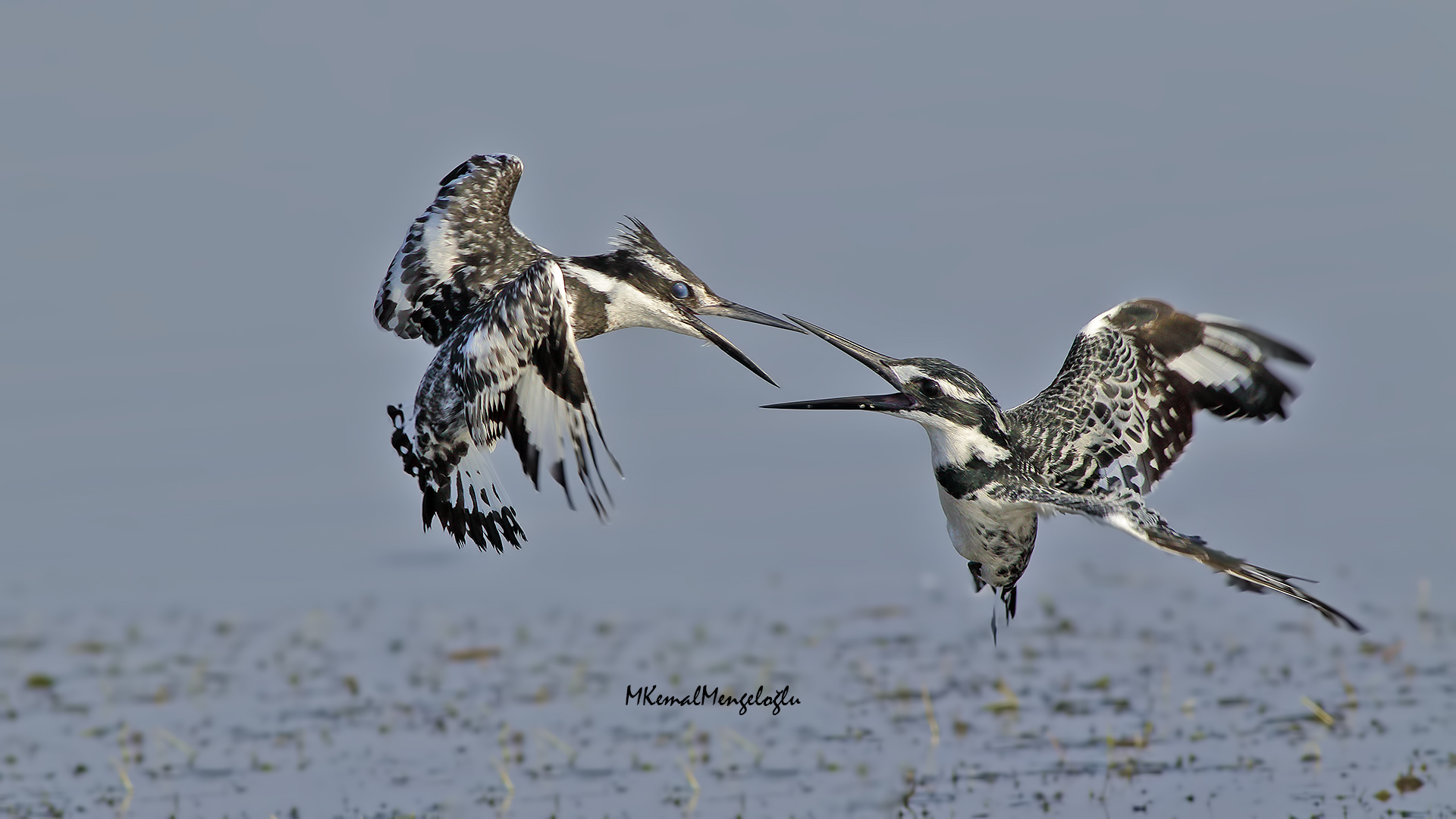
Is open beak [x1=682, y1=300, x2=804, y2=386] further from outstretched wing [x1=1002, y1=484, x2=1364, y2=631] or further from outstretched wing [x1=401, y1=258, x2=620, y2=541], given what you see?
outstretched wing [x1=1002, y1=484, x2=1364, y2=631]

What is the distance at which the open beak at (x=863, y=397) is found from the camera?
5.68m

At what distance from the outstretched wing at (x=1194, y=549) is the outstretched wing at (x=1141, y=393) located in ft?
2.58

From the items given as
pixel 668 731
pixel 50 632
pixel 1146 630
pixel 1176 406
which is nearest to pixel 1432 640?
pixel 1146 630

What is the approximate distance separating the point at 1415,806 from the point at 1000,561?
253 inches

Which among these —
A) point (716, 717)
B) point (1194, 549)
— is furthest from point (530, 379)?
point (716, 717)

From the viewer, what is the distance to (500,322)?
5547mm

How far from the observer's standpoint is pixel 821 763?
12.4 meters

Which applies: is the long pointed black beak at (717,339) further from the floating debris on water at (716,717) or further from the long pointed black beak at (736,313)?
the floating debris on water at (716,717)

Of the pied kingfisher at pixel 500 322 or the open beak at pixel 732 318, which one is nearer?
the pied kingfisher at pixel 500 322

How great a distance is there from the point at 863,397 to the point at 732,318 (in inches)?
35.5

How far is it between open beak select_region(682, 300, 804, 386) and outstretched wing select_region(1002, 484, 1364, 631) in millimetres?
1369

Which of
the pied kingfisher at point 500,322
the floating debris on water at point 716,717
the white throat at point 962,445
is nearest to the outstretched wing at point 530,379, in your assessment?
the pied kingfisher at point 500,322

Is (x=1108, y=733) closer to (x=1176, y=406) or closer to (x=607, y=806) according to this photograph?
(x=607, y=806)

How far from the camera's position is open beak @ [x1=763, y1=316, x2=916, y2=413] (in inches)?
224
